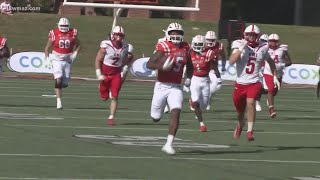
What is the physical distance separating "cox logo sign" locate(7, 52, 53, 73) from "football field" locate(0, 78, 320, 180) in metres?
16.3

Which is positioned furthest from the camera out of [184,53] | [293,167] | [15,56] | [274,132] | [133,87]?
[15,56]

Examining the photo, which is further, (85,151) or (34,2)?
(34,2)

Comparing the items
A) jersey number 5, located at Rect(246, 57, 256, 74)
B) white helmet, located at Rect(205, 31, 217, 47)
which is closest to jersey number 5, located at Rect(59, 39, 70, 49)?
white helmet, located at Rect(205, 31, 217, 47)

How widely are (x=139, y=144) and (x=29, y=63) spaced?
2850 centimetres

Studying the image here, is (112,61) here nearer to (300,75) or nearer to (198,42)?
(198,42)

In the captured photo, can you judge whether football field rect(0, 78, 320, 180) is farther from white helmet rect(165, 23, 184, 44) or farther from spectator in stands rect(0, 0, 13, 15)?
spectator in stands rect(0, 0, 13, 15)

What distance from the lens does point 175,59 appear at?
1627 centimetres

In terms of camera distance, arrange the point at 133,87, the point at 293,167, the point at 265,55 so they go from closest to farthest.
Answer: the point at 293,167 → the point at 265,55 → the point at 133,87

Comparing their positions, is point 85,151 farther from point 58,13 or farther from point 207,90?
point 58,13

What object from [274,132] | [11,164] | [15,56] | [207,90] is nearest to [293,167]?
[11,164]

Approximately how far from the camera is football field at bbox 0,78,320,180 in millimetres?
13758

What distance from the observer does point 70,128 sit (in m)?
19.8

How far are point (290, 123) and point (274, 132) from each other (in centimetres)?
256
